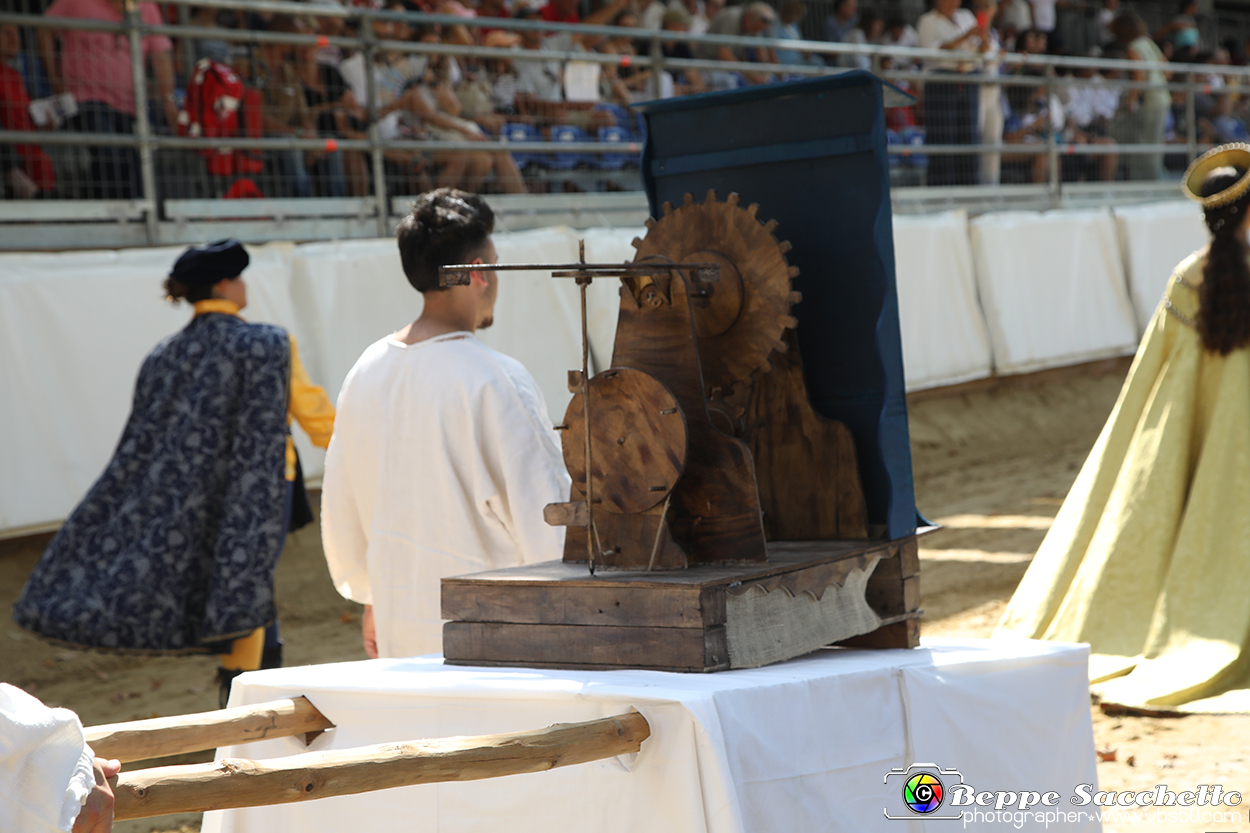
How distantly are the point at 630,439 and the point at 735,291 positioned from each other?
320 millimetres

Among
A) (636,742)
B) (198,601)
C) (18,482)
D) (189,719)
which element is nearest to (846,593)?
(636,742)

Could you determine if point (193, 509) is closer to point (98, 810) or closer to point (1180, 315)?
point (98, 810)

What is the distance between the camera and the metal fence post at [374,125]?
22.1 ft

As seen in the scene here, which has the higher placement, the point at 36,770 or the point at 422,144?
the point at 422,144

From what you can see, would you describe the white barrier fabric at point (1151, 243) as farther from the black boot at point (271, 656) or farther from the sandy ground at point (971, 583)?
the black boot at point (271, 656)

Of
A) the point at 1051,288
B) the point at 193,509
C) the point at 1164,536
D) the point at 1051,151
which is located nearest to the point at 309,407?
the point at 193,509

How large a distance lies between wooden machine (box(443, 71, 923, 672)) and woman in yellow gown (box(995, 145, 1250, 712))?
2.37 metres

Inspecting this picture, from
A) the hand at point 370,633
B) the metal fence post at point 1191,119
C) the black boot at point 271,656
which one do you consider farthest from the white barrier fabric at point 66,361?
the metal fence post at point 1191,119

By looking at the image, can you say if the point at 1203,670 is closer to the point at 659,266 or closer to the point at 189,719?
the point at 659,266

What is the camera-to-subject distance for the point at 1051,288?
10.1 meters

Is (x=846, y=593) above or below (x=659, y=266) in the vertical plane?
below

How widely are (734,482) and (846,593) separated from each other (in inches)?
10.7

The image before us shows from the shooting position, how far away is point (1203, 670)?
4.01 m

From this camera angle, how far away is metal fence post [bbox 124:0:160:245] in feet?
19.5
